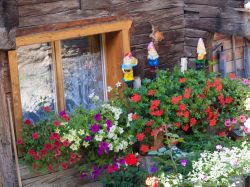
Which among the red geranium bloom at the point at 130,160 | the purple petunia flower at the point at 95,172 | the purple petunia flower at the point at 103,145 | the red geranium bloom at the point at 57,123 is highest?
the red geranium bloom at the point at 57,123

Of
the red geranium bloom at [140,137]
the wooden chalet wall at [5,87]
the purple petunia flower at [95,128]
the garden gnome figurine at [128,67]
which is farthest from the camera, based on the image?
the garden gnome figurine at [128,67]

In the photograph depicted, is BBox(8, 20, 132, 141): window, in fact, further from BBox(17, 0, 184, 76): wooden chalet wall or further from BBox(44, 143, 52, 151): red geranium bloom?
BBox(44, 143, 52, 151): red geranium bloom

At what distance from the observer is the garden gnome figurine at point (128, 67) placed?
629 centimetres

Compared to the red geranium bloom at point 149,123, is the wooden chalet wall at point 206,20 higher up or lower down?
higher up

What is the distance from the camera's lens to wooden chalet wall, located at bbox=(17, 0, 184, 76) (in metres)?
5.79

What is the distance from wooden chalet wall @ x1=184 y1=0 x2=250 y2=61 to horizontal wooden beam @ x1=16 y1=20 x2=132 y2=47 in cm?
86

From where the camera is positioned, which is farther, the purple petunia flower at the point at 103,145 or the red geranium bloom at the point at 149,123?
the red geranium bloom at the point at 149,123

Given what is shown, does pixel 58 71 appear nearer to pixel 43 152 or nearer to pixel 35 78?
pixel 35 78

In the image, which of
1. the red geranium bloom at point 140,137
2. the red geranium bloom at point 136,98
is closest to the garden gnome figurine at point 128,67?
the red geranium bloom at point 136,98

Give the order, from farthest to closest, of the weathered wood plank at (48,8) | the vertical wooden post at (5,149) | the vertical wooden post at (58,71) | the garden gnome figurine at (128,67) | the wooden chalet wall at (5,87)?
the garden gnome figurine at (128,67), the vertical wooden post at (58,71), the weathered wood plank at (48,8), the vertical wooden post at (5,149), the wooden chalet wall at (5,87)

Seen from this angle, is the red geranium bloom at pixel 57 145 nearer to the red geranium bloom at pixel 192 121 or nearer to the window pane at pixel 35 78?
the window pane at pixel 35 78

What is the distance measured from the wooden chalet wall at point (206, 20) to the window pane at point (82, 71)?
3.52 ft

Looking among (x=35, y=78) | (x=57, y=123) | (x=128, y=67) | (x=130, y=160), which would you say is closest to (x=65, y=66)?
(x=35, y=78)

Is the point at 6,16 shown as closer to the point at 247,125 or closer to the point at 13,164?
the point at 13,164
